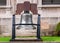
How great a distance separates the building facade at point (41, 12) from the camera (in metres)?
18.9

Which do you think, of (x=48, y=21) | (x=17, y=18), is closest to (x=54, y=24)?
(x=48, y=21)

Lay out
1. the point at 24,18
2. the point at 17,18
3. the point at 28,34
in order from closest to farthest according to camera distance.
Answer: the point at 28,34 < the point at 24,18 < the point at 17,18

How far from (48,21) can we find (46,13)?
2.17 ft

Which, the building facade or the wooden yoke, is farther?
the building facade

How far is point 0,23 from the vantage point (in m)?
19.1

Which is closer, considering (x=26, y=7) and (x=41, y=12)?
(x=26, y=7)

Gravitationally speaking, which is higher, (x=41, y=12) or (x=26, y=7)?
(x=26, y=7)

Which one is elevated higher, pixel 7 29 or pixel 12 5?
pixel 12 5

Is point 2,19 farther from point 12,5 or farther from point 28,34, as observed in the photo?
point 28,34

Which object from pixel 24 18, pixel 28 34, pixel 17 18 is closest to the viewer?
pixel 28 34

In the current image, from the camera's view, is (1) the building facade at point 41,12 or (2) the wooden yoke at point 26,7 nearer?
(2) the wooden yoke at point 26,7

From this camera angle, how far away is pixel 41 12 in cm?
1930

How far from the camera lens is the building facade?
62.1 feet

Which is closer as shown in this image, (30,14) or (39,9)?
(30,14)
